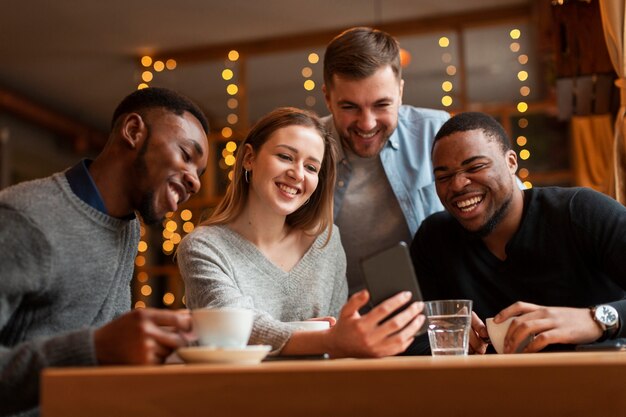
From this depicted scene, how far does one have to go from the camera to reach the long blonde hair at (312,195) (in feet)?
6.53

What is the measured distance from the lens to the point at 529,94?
6.08 meters

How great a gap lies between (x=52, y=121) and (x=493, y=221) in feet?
18.6

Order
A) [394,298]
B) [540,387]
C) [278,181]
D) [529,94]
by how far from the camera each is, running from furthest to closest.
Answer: [529,94]
[278,181]
[394,298]
[540,387]

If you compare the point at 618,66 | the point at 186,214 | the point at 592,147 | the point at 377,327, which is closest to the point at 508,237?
the point at 618,66

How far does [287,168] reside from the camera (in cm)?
191

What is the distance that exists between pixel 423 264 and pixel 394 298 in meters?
0.94

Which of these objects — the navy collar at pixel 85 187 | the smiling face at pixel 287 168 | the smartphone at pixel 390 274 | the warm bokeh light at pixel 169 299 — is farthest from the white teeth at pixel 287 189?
the warm bokeh light at pixel 169 299

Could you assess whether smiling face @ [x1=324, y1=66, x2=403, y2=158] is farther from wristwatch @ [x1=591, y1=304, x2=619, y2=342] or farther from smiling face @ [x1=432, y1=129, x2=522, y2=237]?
wristwatch @ [x1=591, y1=304, x2=619, y2=342]

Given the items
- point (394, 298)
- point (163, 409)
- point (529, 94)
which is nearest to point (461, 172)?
point (394, 298)

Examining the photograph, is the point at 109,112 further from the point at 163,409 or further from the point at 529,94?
the point at 163,409

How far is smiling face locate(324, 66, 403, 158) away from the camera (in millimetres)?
2205

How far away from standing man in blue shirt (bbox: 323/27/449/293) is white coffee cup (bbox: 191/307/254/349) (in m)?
1.25

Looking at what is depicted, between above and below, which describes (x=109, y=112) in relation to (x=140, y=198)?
above

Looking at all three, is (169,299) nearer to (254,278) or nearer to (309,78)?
(309,78)
